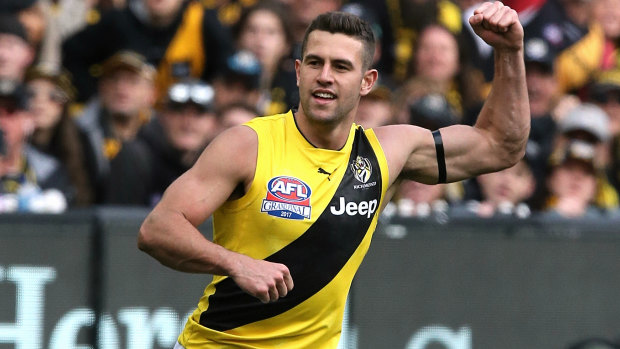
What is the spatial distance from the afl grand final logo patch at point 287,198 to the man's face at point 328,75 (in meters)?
0.32

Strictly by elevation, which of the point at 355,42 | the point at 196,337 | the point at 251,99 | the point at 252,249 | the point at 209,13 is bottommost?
the point at 196,337

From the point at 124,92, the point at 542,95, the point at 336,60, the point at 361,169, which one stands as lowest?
the point at 361,169

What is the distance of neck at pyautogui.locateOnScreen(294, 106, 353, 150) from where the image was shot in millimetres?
5777

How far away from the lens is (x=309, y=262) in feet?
18.6

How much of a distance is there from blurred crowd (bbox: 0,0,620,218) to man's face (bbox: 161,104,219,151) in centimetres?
1

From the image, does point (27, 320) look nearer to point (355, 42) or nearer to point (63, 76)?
point (63, 76)

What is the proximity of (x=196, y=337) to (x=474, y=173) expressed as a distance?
5.47 ft

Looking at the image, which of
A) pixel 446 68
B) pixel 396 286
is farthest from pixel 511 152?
pixel 446 68

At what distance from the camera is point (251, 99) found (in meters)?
10.0

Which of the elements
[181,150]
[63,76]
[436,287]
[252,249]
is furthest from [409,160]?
[63,76]

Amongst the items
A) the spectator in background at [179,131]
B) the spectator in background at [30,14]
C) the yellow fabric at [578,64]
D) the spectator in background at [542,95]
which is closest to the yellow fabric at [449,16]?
the spectator in background at [542,95]

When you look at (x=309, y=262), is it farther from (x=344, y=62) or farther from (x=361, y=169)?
(x=344, y=62)

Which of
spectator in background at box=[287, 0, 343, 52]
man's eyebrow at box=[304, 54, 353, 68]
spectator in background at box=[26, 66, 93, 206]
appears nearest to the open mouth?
man's eyebrow at box=[304, 54, 353, 68]

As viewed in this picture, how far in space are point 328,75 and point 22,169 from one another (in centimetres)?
378
